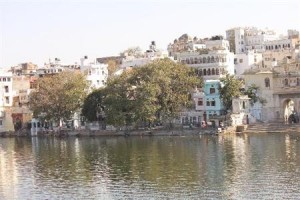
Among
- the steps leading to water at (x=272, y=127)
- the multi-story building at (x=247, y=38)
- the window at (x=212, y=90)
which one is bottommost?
the steps leading to water at (x=272, y=127)

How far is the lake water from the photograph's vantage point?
3319 cm

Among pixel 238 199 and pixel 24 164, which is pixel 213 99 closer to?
pixel 24 164

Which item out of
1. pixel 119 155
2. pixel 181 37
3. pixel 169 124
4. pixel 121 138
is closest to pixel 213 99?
pixel 169 124

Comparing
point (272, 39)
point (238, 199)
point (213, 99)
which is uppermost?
point (272, 39)

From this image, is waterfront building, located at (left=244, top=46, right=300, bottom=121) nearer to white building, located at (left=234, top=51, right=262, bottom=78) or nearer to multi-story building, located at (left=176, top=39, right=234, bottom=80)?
multi-story building, located at (left=176, top=39, right=234, bottom=80)

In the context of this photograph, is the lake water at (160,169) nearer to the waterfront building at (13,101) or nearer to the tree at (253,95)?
the tree at (253,95)

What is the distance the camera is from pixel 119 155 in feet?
169

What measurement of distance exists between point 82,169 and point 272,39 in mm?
76660

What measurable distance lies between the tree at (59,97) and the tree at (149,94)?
5490 millimetres

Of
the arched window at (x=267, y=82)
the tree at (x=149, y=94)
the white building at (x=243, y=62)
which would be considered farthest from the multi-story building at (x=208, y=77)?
the arched window at (x=267, y=82)

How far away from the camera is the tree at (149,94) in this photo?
70.2 meters

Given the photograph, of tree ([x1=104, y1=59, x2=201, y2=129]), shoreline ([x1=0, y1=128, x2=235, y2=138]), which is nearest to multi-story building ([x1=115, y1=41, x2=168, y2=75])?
shoreline ([x1=0, y1=128, x2=235, y2=138])

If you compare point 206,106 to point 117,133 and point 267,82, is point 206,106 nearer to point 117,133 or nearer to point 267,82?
point 267,82

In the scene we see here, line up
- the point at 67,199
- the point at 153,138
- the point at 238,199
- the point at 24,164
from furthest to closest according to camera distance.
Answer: the point at 153,138
the point at 24,164
the point at 67,199
the point at 238,199
